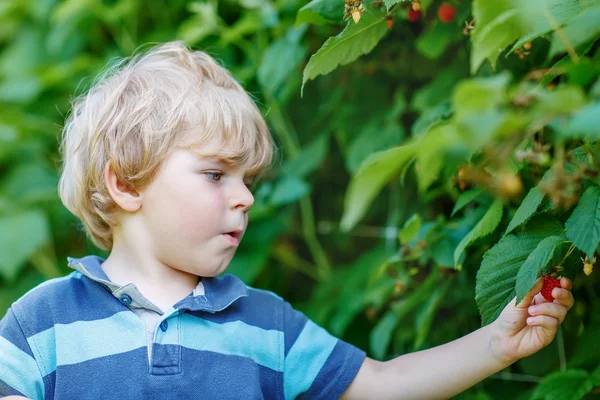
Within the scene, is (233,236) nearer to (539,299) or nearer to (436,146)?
(539,299)

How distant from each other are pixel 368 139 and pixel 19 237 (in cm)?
128

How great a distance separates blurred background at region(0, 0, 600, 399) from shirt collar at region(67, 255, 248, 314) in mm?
406

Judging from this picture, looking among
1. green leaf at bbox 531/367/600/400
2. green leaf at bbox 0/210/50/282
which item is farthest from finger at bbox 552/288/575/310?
green leaf at bbox 0/210/50/282

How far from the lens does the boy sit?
1.34 m

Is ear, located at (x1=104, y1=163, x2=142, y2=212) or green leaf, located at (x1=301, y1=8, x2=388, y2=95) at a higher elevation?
green leaf, located at (x1=301, y1=8, x2=388, y2=95)

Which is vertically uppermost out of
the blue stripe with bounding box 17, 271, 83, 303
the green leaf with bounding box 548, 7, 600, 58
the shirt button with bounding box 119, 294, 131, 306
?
the green leaf with bounding box 548, 7, 600, 58

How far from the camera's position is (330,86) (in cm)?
256

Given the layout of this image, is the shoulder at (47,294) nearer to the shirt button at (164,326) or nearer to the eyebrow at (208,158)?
the shirt button at (164,326)

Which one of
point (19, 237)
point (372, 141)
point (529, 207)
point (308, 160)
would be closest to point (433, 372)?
point (529, 207)

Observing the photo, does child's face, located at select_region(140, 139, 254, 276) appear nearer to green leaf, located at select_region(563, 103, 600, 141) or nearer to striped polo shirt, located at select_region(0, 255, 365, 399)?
striped polo shirt, located at select_region(0, 255, 365, 399)

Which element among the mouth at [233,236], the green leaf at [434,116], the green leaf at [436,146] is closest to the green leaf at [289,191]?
the green leaf at [434,116]

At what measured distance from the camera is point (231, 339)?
145 centimetres

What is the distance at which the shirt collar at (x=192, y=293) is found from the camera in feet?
4.63

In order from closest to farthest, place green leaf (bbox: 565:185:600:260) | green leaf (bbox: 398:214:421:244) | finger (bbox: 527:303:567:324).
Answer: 1. green leaf (bbox: 565:185:600:260)
2. finger (bbox: 527:303:567:324)
3. green leaf (bbox: 398:214:421:244)
